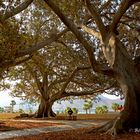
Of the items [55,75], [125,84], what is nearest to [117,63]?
[125,84]

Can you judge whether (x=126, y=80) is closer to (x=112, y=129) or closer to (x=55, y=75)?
(x=112, y=129)

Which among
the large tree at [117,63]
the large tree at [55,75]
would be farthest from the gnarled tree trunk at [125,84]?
the large tree at [55,75]

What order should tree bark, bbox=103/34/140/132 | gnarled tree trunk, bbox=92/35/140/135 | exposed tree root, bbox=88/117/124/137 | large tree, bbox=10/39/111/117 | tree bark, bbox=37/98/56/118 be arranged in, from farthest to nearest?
tree bark, bbox=37/98/56/118, large tree, bbox=10/39/111/117, tree bark, bbox=103/34/140/132, gnarled tree trunk, bbox=92/35/140/135, exposed tree root, bbox=88/117/124/137

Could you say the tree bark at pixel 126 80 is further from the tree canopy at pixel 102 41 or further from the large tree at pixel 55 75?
the large tree at pixel 55 75

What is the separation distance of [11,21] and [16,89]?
81.4 ft

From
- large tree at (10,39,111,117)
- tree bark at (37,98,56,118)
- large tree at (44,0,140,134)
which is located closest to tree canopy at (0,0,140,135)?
large tree at (44,0,140,134)

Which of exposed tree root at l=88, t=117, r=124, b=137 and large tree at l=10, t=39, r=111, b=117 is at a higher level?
large tree at l=10, t=39, r=111, b=117

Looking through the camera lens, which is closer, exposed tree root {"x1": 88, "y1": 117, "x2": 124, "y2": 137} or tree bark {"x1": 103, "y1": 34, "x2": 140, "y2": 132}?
exposed tree root {"x1": 88, "y1": 117, "x2": 124, "y2": 137}

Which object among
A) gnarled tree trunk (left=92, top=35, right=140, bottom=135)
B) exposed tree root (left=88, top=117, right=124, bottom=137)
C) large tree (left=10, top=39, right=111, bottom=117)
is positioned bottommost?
exposed tree root (left=88, top=117, right=124, bottom=137)

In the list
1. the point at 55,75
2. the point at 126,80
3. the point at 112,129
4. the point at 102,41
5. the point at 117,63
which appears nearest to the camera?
the point at 112,129

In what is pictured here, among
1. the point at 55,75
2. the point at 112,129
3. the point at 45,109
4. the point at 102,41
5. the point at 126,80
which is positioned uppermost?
the point at 55,75

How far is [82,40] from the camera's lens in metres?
15.2

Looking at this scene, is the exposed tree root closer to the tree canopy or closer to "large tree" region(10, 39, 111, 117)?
the tree canopy

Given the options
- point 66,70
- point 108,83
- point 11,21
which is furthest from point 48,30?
point 11,21
